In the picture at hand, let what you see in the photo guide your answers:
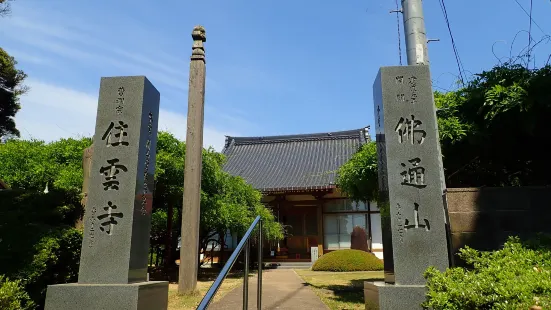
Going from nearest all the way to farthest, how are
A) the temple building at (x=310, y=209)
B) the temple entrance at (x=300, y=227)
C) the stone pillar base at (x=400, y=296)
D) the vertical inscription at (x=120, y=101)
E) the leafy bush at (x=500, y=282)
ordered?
the leafy bush at (x=500, y=282) → the stone pillar base at (x=400, y=296) → the vertical inscription at (x=120, y=101) → the temple building at (x=310, y=209) → the temple entrance at (x=300, y=227)

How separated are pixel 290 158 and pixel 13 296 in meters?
21.0

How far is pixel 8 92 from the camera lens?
1557cm

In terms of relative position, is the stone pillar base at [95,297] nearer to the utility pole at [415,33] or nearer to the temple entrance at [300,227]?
the utility pole at [415,33]

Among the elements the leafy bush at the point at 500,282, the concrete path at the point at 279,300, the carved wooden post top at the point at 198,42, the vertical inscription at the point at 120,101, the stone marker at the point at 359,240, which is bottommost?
the concrete path at the point at 279,300

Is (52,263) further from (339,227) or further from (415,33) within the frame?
(339,227)

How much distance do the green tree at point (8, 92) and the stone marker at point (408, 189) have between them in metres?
12.0

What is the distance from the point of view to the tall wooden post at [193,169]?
6.81 metres

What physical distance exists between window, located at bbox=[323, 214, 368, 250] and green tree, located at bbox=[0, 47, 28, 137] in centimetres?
1428

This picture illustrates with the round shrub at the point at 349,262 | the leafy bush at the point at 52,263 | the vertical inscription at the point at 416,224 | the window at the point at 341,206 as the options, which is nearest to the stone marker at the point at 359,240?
the window at the point at 341,206

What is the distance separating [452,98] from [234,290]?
18.3 feet

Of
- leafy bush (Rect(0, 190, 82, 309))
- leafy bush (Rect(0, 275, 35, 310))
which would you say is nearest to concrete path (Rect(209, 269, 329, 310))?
leafy bush (Rect(0, 190, 82, 309))

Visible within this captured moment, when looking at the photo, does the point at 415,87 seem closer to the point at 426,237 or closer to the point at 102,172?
the point at 426,237

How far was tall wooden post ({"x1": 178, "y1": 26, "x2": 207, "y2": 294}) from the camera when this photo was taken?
6809 mm

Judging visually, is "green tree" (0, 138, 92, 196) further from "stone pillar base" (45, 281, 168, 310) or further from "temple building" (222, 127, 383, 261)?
"temple building" (222, 127, 383, 261)
